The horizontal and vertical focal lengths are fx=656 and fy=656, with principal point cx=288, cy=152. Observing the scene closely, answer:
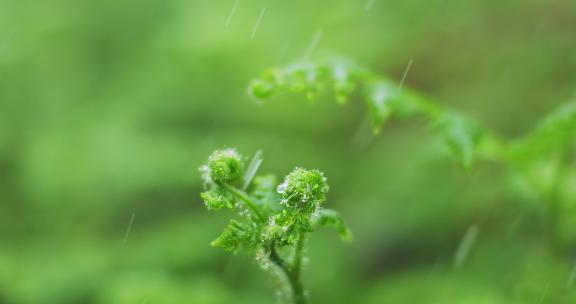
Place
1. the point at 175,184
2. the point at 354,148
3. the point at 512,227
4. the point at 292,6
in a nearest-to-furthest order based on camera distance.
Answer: the point at 512,227, the point at 175,184, the point at 354,148, the point at 292,6

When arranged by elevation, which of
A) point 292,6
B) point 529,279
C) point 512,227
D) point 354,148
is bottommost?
point 529,279

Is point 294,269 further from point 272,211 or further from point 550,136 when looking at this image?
point 550,136

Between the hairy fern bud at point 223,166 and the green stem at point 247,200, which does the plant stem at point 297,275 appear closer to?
the green stem at point 247,200

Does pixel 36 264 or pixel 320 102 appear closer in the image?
pixel 36 264

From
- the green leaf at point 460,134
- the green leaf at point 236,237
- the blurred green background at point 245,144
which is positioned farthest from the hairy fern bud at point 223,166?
the blurred green background at point 245,144

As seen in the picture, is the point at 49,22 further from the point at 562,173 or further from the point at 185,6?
the point at 562,173

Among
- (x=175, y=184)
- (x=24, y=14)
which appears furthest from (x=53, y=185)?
(x=24, y=14)

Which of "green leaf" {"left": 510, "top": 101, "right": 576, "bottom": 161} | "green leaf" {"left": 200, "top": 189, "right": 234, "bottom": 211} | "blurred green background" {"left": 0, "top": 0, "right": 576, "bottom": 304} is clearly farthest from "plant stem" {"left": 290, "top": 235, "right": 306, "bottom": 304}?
"green leaf" {"left": 510, "top": 101, "right": 576, "bottom": 161}
